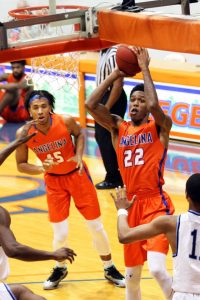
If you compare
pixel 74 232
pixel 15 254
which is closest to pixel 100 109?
pixel 15 254

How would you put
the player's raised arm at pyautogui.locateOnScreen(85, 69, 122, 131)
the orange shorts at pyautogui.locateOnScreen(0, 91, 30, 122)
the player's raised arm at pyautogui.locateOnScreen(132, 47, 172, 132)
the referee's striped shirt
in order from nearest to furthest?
the player's raised arm at pyautogui.locateOnScreen(132, 47, 172, 132) → the player's raised arm at pyautogui.locateOnScreen(85, 69, 122, 131) → the referee's striped shirt → the orange shorts at pyautogui.locateOnScreen(0, 91, 30, 122)

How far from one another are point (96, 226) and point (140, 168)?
126cm

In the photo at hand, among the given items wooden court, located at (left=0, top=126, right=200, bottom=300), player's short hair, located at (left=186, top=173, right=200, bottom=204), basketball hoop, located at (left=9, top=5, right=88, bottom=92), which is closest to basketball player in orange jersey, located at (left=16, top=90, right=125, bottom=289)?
wooden court, located at (left=0, top=126, right=200, bottom=300)

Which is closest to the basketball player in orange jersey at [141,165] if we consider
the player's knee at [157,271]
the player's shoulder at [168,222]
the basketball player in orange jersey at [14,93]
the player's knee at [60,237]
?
the player's knee at [157,271]

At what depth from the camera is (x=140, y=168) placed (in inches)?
267

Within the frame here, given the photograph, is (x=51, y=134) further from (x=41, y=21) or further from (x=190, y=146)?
(x=190, y=146)

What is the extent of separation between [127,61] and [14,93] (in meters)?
7.83

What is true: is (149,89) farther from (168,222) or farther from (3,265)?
(3,265)

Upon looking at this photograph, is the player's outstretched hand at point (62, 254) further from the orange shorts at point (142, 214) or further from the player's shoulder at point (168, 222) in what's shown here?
the orange shorts at point (142, 214)

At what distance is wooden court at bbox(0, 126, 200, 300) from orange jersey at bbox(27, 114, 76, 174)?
3.63 feet

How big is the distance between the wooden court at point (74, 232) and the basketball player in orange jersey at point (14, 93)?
142cm

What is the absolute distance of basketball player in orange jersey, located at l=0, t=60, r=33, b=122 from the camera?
14.3 metres

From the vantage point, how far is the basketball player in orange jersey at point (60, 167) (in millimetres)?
7730

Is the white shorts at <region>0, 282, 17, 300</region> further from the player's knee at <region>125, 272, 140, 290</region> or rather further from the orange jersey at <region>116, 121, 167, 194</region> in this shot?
the orange jersey at <region>116, 121, 167, 194</region>
